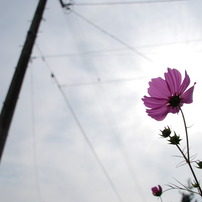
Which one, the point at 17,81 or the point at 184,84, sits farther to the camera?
the point at 17,81

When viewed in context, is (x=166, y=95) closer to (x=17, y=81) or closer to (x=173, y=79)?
(x=173, y=79)

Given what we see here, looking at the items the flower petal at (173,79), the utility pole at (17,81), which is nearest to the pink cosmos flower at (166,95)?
the flower petal at (173,79)

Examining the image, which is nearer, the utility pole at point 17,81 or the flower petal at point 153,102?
the flower petal at point 153,102

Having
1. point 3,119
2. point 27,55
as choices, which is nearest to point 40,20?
point 27,55

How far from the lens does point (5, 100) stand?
203cm

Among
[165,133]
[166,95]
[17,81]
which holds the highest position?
[17,81]

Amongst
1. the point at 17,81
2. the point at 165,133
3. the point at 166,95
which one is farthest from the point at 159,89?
the point at 17,81

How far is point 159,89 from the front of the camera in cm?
77

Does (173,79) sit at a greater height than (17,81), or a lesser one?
lesser

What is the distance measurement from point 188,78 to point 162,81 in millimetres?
92

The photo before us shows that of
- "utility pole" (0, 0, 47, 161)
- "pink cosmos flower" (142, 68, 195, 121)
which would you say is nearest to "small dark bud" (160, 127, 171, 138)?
"pink cosmos flower" (142, 68, 195, 121)

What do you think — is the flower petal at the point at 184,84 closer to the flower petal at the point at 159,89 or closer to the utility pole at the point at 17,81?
the flower petal at the point at 159,89

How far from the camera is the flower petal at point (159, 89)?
761 mm

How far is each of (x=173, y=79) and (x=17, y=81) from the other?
1.73 m
